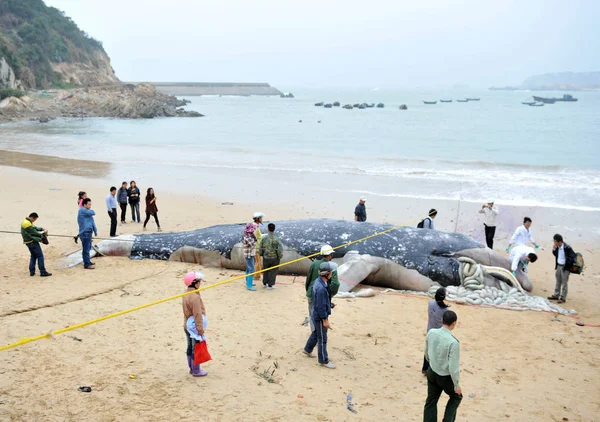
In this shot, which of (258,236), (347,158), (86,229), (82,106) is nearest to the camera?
(258,236)

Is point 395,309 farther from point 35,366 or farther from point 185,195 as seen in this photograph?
point 185,195

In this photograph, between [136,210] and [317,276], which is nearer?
[317,276]

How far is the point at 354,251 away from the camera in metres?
11.4

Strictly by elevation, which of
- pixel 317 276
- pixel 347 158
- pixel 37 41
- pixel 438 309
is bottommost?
pixel 347 158

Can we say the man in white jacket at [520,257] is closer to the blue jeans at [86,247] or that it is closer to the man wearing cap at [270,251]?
the man wearing cap at [270,251]

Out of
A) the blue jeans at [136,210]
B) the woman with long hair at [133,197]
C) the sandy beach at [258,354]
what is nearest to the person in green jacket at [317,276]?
the sandy beach at [258,354]

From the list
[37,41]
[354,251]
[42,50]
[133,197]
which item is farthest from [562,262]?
[37,41]

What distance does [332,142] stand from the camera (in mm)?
45281

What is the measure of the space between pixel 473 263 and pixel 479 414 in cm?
503

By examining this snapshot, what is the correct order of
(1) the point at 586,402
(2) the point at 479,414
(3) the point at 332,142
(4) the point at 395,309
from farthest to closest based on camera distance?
(3) the point at 332,142 → (4) the point at 395,309 → (1) the point at 586,402 → (2) the point at 479,414

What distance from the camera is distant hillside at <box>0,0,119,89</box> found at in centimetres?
7356

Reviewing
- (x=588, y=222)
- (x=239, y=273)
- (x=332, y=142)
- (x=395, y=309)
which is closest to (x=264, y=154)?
(x=332, y=142)

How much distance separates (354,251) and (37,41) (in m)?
93.6

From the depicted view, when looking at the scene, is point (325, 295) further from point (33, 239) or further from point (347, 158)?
point (347, 158)
